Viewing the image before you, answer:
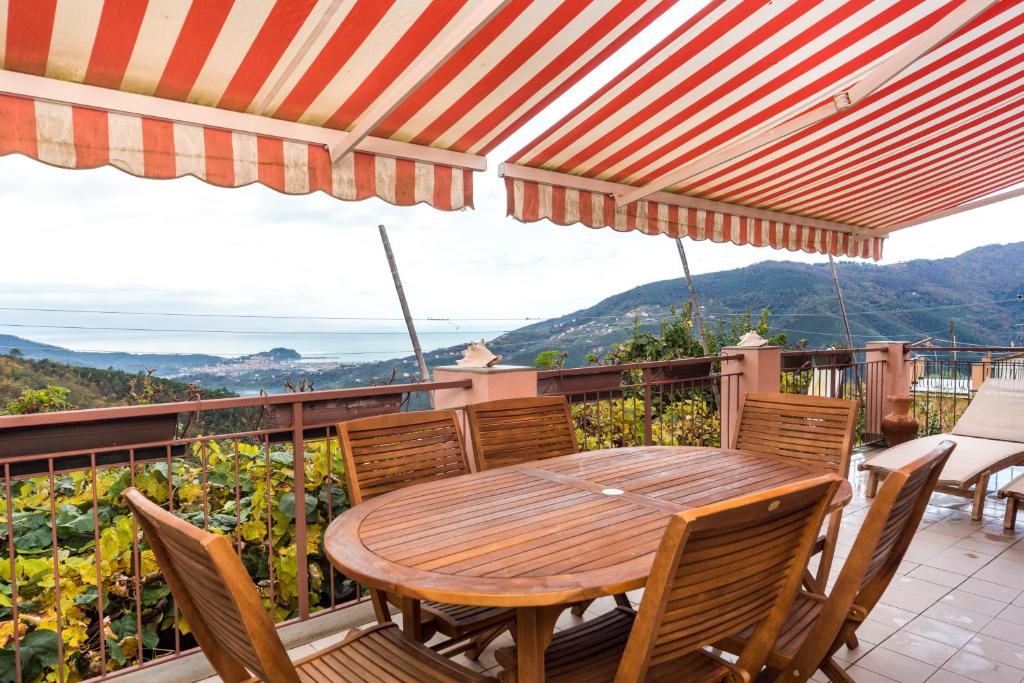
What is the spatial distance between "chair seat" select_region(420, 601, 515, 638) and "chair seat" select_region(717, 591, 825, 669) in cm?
74

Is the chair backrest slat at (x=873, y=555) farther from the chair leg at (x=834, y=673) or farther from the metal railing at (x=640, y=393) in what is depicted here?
the metal railing at (x=640, y=393)

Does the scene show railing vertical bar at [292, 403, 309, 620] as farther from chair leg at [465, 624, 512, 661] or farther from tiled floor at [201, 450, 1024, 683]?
chair leg at [465, 624, 512, 661]

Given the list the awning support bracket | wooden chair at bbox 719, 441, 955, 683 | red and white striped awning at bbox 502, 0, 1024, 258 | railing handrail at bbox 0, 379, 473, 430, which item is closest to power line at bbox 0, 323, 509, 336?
red and white striped awning at bbox 502, 0, 1024, 258

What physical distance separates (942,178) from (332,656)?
7383mm

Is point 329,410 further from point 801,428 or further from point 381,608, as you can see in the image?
point 801,428

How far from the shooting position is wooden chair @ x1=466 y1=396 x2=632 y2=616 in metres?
2.97

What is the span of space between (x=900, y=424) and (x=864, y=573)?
17.1 ft

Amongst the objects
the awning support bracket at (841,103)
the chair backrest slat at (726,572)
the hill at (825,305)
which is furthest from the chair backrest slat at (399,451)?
the hill at (825,305)

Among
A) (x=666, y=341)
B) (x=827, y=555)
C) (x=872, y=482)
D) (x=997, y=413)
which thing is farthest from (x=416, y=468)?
(x=666, y=341)

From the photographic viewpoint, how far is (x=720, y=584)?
1373 mm

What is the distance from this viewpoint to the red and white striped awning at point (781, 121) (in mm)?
3615

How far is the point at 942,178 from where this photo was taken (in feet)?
21.1

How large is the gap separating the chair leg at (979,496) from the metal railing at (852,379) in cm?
228

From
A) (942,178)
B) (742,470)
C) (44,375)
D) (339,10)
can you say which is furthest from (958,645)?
(44,375)
